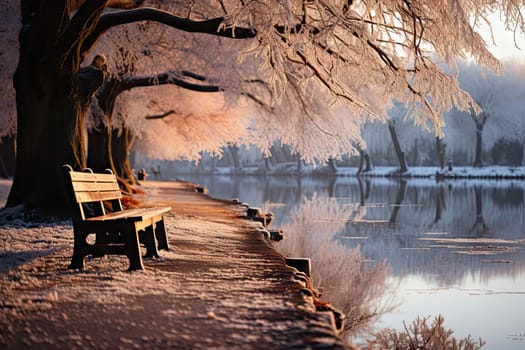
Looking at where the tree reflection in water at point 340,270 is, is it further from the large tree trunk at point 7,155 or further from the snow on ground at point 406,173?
the snow on ground at point 406,173

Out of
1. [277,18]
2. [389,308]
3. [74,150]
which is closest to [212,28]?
[277,18]

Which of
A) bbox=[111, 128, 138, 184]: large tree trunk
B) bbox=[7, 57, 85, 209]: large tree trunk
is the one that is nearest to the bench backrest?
bbox=[7, 57, 85, 209]: large tree trunk

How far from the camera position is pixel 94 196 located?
7223mm

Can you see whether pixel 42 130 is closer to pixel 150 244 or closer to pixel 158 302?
pixel 150 244

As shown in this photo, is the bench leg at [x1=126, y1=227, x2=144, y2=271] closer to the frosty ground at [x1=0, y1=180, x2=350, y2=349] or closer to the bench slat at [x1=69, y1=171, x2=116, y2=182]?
the frosty ground at [x1=0, y1=180, x2=350, y2=349]

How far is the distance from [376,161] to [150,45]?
59.5 meters

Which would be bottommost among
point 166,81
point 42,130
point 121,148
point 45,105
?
point 42,130

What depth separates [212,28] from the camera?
1042 cm

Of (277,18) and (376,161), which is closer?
(277,18)

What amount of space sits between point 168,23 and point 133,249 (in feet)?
17.3

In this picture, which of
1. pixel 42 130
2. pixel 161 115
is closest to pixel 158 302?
pixel 42 130

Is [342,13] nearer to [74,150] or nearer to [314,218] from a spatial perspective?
[74,150]

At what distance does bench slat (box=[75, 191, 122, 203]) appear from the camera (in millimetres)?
6600

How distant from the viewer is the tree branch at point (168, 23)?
34.2 ft
